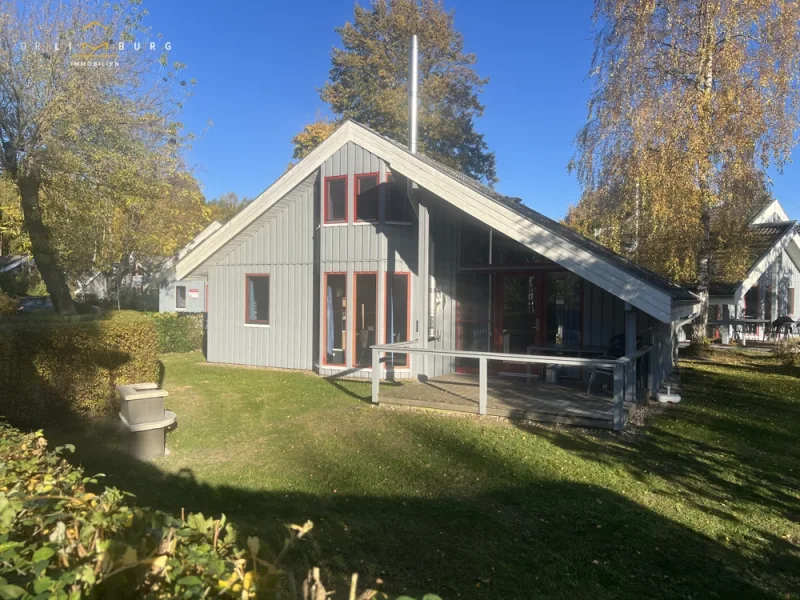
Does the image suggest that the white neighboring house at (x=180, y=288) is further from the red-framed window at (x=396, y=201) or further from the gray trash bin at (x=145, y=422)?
the gray trash bin at (x=145, y=422)

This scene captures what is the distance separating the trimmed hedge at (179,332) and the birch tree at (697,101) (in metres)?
14.6

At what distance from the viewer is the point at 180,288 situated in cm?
3133

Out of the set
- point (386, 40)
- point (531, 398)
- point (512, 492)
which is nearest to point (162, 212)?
point (386, 40)

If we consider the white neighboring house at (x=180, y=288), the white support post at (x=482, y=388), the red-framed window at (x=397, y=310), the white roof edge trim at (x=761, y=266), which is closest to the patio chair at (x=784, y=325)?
the white roof edge trim at (x=761, y=266)

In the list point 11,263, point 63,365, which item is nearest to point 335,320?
point 63,365

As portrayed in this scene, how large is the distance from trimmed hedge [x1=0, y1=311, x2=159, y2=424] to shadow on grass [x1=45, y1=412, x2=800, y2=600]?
2.34 m

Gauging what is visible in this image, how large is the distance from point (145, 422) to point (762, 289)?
25.7 m

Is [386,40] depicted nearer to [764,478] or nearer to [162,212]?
[162,212]

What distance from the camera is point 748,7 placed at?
49.3 ft

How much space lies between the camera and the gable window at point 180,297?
103 feet

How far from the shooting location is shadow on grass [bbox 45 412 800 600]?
4.11 meters

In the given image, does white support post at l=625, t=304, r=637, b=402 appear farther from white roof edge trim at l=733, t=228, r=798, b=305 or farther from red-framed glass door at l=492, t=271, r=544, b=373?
white roof edge trim at l=733, t=228, r=798, b=305

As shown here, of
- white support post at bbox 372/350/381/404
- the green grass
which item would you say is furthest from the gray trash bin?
white support post at bbox 372/350/381/404

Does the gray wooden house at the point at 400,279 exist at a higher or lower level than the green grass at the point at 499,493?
higher
